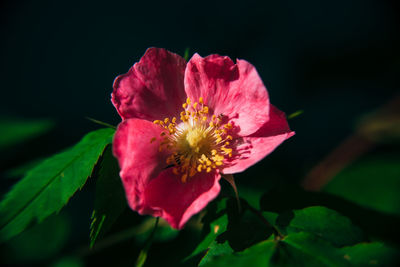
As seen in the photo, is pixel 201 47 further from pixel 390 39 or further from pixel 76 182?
pixel 76 182

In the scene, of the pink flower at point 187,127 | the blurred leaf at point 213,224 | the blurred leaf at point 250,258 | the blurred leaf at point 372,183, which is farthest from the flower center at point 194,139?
the blurred leaf at point 372,183

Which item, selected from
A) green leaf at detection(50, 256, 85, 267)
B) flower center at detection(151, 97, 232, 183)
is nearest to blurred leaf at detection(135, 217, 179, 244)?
green leaf at detection(50, 256, 85, 267)

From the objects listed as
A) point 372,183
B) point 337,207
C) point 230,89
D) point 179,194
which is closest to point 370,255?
point 337,207

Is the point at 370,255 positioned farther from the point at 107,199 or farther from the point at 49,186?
the point at 49,186

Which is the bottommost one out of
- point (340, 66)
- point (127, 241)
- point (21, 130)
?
point (127, 241)

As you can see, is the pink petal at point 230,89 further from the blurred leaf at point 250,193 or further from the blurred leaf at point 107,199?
the blurred leaf at point 250,193

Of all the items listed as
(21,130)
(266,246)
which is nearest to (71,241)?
(21,130)

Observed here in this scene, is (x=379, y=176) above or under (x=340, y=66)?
under
